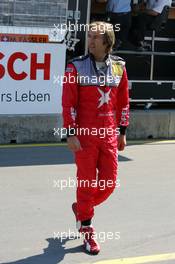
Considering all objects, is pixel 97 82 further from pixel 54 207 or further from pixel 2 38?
pixel 2 38

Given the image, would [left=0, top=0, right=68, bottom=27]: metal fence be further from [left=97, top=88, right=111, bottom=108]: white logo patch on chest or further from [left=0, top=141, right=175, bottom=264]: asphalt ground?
[left=97, top=88, right=111, bottom=108]: white logo patch on chest

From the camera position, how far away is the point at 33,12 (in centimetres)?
924

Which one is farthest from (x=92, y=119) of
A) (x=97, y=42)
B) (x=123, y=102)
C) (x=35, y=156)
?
(x=35, y=156)

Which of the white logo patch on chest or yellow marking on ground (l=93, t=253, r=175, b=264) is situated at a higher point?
the white logo patch on chest

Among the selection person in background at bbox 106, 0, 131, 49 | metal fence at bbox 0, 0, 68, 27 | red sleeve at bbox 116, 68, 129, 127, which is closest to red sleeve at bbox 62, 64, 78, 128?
red sleeve at bbox 116, 68, 129, 127

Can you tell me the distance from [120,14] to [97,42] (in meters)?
5.39

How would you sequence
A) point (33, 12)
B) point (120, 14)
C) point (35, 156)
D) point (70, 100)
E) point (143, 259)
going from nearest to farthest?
point (70, 100)
point (143, 259)
point (35, 156)
point (33, 12)
point (120, 14)

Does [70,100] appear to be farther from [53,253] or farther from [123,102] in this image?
[53,253]

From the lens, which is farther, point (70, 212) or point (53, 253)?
point (70, 212)

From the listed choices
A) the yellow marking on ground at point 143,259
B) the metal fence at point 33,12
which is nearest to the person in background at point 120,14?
the metal fence at point 33,12

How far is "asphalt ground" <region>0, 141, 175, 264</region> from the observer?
207 inches

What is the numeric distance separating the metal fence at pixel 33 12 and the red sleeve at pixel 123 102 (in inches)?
160

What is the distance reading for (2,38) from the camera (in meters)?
8.89

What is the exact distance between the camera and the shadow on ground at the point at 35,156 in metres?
8.12
